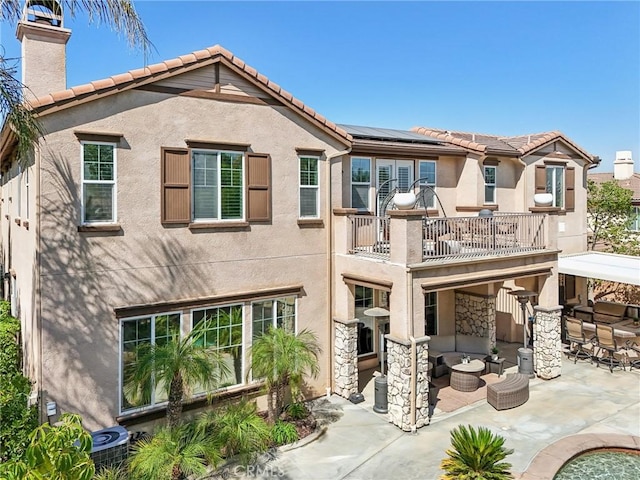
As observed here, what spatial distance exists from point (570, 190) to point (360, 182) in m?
12.9

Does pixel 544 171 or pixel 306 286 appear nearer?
pixel 306 286

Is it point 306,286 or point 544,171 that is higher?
point 544,171

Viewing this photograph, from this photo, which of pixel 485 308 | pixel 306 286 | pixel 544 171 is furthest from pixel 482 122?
pixel 306 286

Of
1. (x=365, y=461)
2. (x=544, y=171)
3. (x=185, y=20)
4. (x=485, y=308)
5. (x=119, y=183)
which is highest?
(x=185, y=20)

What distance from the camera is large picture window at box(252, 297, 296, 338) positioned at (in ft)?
48.8

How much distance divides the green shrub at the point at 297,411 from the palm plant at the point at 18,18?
9.98m

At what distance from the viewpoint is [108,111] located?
12125mm

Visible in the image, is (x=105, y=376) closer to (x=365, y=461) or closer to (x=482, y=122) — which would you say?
(x=365, y=461)

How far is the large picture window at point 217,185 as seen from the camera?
13680 millimetres

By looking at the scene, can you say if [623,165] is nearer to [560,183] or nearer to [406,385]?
[560,183]

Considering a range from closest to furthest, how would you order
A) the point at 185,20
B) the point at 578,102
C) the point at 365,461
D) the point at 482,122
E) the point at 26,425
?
the point at 26,425
the point at 365,461
the point at 185,20
the point at 578,102
the point at 482,122

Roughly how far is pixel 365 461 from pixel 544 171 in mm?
17199

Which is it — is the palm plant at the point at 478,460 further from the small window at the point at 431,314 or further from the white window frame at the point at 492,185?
the white window frame at the point at 492,185

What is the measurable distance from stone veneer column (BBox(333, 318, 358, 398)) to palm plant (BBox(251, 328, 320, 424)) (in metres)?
2.09
